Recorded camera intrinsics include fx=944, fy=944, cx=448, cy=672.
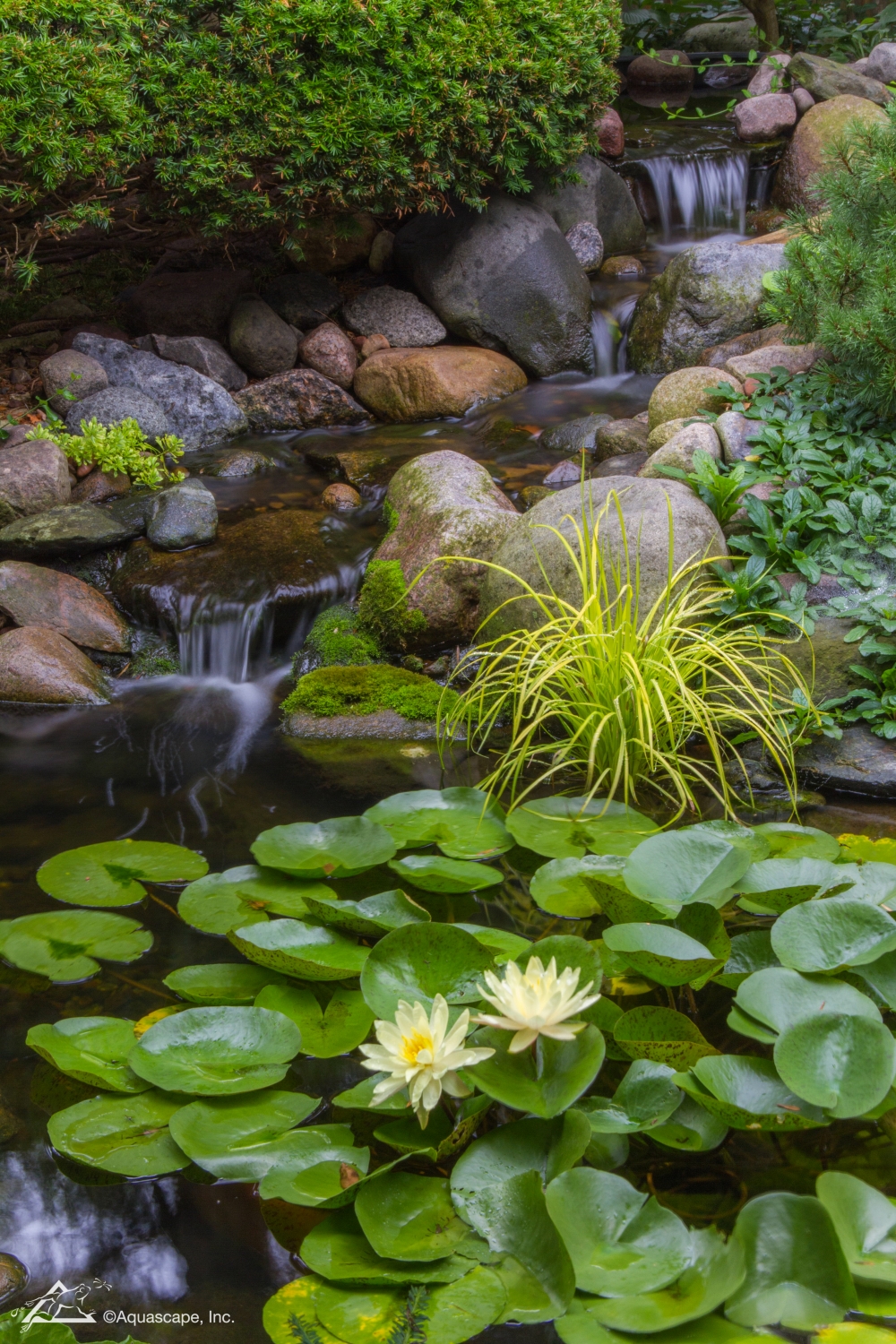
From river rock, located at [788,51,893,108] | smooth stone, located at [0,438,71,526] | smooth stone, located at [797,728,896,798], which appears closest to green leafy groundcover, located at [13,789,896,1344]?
smooth stone, located at [797,728,896,798]

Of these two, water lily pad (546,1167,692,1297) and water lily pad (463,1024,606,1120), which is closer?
water lily pad (546,1167,692,1297)

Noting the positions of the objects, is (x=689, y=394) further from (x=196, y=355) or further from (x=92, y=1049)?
(x=92, y=1049)

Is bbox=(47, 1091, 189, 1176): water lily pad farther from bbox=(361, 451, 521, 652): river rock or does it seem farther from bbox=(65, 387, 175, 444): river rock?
bbox=(65, 387, 175, 444): river rock

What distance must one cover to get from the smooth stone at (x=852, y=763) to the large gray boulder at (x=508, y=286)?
4440 mm

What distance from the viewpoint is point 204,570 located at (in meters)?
4.66

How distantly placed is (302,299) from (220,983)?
5.87m

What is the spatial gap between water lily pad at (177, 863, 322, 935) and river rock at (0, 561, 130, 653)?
2332mm

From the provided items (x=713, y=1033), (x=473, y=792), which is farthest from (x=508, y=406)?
(x=713, y=1033)

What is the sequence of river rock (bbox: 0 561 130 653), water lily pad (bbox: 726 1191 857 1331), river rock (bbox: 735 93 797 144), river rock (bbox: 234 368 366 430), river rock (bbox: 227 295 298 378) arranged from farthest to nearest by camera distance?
river rock (bbox: 735 93 797 144), river rock (bbox: 227 295 298 378), river rock (bbox: 234 368 366 430), river rock (bbox: 0 561 130 653), water lily pad (bbox: 726 1191 857 1331)

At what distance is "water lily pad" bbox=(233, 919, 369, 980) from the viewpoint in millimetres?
2039

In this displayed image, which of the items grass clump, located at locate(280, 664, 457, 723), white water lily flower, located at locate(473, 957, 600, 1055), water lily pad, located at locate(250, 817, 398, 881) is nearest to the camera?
white water lily flower, located at locate(473, 957, 600, 1055)

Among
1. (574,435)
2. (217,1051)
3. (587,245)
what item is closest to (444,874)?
(217,1051)

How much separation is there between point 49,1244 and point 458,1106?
2.65 feet

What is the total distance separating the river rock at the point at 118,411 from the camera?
218 inches
